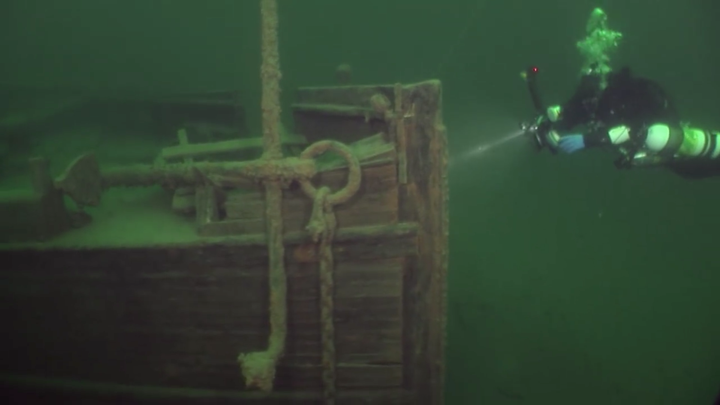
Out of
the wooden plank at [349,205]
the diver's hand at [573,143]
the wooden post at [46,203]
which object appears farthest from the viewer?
the diver's hand at [573,143]

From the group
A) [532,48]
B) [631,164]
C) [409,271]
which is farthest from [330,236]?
[532,48]

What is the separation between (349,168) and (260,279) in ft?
→ 3.27

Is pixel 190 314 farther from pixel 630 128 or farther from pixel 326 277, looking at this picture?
pixel 630 128

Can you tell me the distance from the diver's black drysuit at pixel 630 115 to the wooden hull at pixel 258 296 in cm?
289

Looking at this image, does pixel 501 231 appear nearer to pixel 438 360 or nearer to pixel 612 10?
pixel 438 360

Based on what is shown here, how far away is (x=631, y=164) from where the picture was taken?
205 inches

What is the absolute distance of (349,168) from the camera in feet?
10.1

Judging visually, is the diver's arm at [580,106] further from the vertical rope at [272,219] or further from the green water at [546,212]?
the vertical rope at [272,219]

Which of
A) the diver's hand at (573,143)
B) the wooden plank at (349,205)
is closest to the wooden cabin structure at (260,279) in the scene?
the wooden plank at (349,205)

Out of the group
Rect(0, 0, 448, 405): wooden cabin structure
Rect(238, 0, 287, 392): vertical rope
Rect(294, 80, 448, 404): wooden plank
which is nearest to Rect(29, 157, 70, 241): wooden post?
Rect(0, 0, 448, 405): wooden cabin structure

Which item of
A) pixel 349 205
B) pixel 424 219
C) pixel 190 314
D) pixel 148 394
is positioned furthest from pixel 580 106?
pixel 148 394

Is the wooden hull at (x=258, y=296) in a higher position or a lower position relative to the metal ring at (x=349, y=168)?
lower

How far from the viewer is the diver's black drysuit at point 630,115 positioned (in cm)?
510

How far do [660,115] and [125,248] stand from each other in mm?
5740
